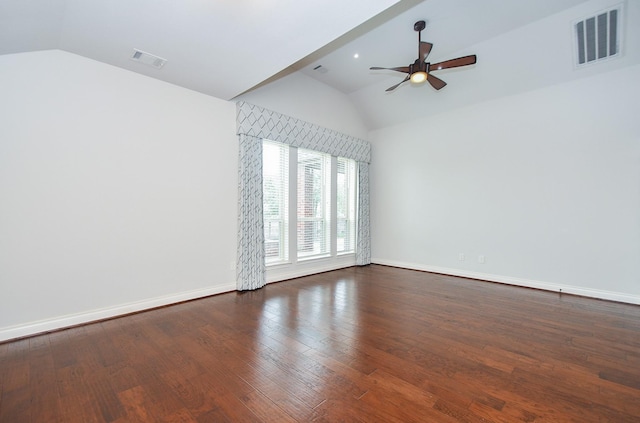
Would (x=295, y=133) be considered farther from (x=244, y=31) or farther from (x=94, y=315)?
(x=94, y=315)

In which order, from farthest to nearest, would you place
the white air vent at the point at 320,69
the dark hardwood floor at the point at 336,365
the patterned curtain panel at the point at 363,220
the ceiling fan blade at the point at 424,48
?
the patterned curtain panel at the point at 363,220 → the white air vent at the point at 320,69 → the ceiling fan blade at the point at 424,48 → the dark hardwood floor at the point at 336,365

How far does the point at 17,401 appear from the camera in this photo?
5.61 feet

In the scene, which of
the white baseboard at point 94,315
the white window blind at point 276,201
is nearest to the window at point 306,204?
the white window blind at point 276,201

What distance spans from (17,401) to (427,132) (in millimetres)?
6148

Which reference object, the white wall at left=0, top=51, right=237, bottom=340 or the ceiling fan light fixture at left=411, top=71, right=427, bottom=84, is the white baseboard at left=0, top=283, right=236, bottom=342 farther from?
the ceiling fan light fixture at left=411, top=71, right=427, bottom=84

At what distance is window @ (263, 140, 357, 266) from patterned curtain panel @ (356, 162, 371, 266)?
0.13 metres

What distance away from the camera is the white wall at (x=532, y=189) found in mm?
3643

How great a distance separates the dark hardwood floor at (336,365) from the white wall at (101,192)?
0.38 metres

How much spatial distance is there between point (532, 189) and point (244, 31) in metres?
4.57

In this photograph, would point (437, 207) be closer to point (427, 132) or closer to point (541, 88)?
point (427, 132)

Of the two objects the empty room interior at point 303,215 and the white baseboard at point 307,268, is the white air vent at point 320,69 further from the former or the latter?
the white baseboard at point 307,268

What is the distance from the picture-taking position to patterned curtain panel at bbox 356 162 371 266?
5996mm

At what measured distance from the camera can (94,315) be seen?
9.61 feet

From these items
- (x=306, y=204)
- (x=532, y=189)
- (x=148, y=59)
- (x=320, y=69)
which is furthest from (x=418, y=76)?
(x=148, y=59)
